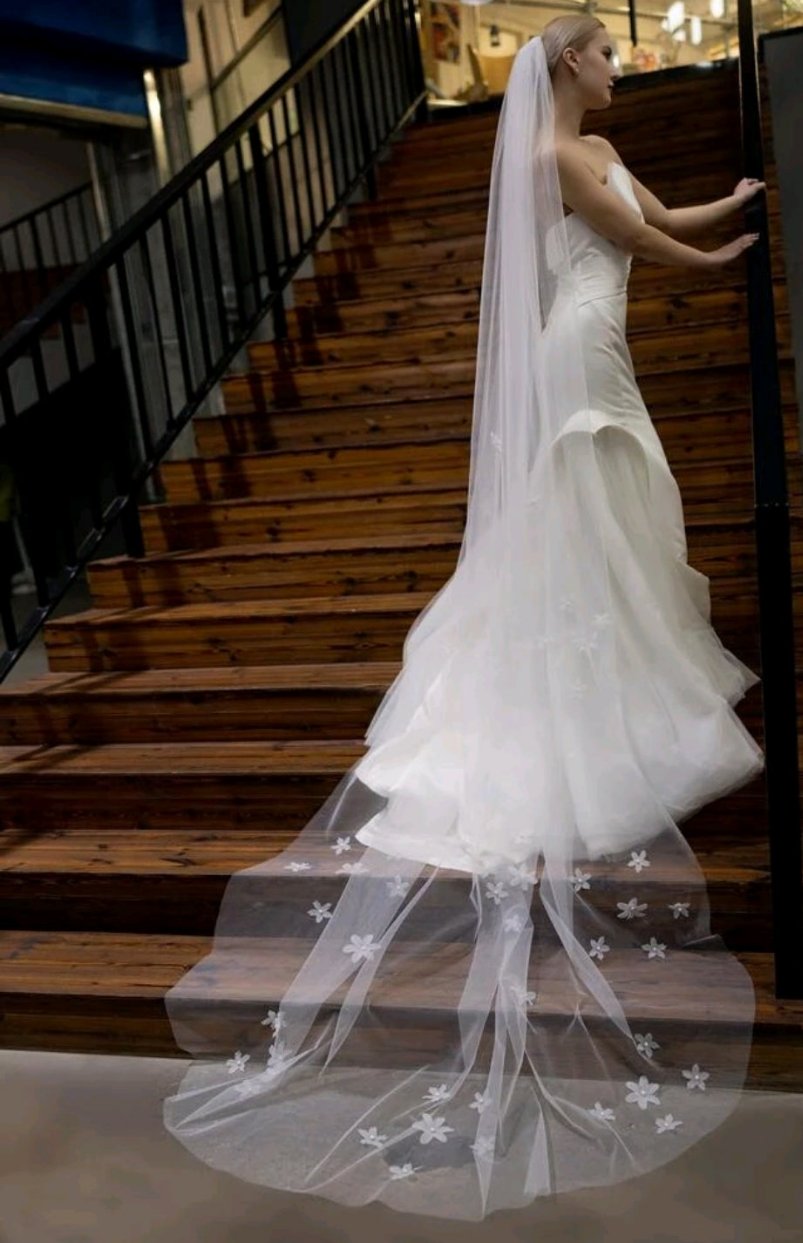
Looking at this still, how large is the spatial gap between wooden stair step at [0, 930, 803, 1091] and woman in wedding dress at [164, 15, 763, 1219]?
24 mm

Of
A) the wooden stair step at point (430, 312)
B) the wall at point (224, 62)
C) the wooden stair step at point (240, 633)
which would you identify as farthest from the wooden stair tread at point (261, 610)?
the wall at point (224, 62)

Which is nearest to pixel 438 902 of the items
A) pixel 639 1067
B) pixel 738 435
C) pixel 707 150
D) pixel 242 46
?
pixel 639 1067

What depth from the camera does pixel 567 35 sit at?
2254 mm

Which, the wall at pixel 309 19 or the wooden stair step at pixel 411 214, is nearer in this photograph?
the wooden stair step at pixel 411 214

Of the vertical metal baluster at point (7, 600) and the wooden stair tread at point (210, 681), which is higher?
the vertical metal baluster at point (7, 600)

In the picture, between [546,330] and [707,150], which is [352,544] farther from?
[707,150]

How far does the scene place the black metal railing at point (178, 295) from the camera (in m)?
3.31

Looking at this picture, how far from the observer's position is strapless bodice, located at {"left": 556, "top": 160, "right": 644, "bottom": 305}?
2.35m

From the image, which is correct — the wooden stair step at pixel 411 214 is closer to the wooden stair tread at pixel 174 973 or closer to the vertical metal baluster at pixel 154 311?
the vertical metal baluster at pixel 154 311

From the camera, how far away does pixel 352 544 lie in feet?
10.6

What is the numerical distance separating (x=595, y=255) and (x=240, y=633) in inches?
56.5

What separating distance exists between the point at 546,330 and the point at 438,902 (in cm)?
127

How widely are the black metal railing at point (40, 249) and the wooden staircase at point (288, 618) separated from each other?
3.78 m

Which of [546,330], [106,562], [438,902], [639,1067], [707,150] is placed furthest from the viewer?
[707,150]
